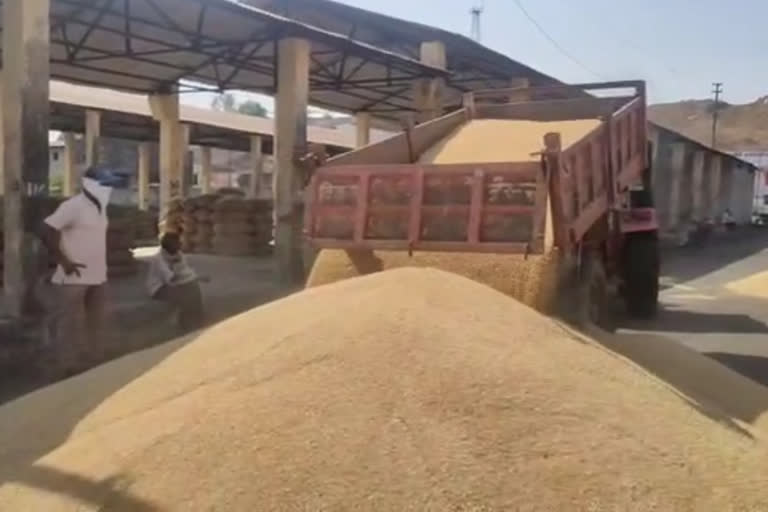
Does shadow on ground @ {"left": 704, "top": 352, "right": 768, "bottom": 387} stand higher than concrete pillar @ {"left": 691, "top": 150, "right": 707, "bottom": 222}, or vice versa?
concrete pillar @ {"left": 691, "top": 150, "right": 707, "bottom": 222}

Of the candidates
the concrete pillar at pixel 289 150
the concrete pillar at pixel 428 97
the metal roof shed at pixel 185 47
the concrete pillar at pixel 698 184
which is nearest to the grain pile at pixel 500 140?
the metal roof shed at pixel 185 47

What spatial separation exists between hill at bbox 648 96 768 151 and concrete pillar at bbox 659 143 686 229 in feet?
140

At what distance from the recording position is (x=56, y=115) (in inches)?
853

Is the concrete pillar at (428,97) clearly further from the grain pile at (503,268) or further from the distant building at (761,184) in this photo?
the distant building at (761,184)

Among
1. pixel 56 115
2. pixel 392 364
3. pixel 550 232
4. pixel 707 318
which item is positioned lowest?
pixel 707 318

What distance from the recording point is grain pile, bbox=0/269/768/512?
11.4 feet

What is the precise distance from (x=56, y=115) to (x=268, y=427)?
19.6m


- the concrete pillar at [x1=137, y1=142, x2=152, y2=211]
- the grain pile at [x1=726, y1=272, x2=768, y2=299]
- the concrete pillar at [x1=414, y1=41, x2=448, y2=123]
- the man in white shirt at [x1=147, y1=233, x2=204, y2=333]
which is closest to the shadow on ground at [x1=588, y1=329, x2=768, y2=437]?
the man in white shirt at [x1=147, y1=233, x2=204, y2=333]

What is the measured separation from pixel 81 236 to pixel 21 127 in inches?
95.2

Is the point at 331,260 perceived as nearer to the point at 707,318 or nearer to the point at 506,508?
the point at 506,508

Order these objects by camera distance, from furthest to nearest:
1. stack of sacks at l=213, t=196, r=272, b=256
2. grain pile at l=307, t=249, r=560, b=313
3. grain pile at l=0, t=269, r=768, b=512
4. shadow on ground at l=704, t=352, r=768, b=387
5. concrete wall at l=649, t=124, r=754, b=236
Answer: concrete wall at l=649, t=124, r=754, b=236, stack of sacks at l=213, t=196, r=272, b=256, shadow on ground at l=704, t=352, r=768, b=387, grain pile at l=307, t=249, r=560, b=313, grain pile at l=0, t=269, r=768, b=512

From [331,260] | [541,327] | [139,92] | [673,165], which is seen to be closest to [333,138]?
[673,165]

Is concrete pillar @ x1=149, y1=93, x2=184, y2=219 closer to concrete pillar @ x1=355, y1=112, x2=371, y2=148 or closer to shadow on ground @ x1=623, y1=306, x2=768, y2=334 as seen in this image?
concrete pillar @ x1=355, y1=112, x2=371, y2=148

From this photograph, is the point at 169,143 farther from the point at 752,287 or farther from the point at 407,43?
the point at 752,287
